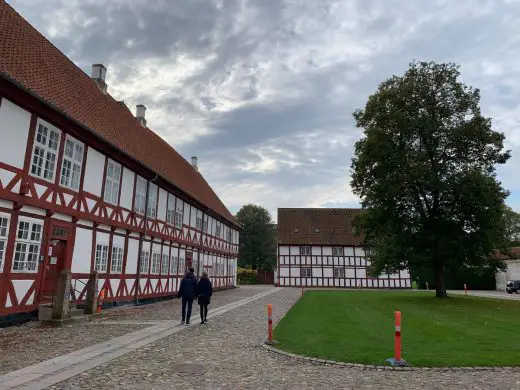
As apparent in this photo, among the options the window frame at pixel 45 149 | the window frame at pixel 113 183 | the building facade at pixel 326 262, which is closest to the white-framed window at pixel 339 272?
the building facade at pixel 326 262

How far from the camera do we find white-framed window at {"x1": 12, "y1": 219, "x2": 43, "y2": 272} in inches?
474

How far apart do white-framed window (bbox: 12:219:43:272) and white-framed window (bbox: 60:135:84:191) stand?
197 cm

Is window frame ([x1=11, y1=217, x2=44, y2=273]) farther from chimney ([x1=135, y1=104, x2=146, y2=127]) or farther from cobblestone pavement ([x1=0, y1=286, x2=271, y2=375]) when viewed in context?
chimney ([x1=135, y1=104, x2=146, y2=127])

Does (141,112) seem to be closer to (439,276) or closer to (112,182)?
(112,182)

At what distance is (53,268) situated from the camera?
14.0 metres

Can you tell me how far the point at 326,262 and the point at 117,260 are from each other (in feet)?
116

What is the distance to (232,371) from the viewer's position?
7164 mm

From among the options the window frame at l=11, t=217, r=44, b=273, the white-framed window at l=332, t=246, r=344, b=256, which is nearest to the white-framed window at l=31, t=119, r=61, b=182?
the window frame at l=11, t=217, r=44, b=273

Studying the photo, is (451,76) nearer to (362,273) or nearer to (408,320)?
(408,320)

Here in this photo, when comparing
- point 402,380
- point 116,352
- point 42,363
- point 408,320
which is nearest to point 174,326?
point 116,352

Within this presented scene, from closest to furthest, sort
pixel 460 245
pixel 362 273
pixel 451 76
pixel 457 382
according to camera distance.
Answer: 1. pixel 457 382
2. pixel 460 245
3. pixel 451 76
4. pixel 362 273

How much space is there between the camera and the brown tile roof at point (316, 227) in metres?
50.5

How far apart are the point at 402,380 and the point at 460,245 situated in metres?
21.0

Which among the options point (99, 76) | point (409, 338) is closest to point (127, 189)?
point (99, 76)
